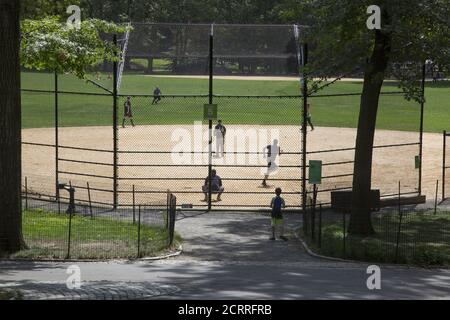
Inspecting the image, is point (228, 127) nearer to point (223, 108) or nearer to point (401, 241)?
point (223, 108)

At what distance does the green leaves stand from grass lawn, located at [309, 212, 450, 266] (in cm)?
800

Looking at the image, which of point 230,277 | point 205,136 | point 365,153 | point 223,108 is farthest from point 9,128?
point 223,108

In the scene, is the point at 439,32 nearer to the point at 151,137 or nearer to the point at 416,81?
the point at 416,81

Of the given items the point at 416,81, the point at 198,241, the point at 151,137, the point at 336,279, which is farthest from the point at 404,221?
the point at 151,137

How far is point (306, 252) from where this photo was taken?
22891mm

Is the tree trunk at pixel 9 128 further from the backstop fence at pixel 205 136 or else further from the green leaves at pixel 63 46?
the backstop fence at pixel 205 136

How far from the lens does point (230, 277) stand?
18.3 m

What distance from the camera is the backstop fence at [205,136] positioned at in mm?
30688

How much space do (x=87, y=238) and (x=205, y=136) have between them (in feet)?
74.0

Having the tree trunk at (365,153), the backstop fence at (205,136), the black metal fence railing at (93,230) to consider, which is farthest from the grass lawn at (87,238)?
the tree trunk at (365,153)

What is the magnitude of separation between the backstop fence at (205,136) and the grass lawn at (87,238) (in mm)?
2837

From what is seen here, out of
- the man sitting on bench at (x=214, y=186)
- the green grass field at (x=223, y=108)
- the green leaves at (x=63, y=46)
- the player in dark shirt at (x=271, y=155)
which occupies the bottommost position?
the man sitting on bench at (x=214, y=186)

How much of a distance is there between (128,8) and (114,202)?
50165 millimetres

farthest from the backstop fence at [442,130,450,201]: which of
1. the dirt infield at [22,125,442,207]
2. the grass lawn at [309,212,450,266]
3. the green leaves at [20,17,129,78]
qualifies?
the green leaves at [20,17,129,78]
